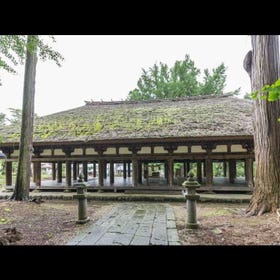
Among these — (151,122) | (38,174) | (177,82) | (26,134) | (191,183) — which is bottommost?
(38,174)

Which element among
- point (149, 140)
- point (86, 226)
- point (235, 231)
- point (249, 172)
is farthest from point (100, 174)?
point (235, 231)

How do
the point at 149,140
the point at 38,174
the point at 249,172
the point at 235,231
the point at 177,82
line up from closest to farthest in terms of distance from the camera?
1. the point at 235,231
2. the point at 149,140
3. the point at 249,172
4. the point at 38,174
5. the point at 177,82

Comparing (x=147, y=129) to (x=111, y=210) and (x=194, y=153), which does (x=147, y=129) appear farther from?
(x=111, y=210)

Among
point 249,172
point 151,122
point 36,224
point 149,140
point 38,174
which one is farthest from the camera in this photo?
point 38,174

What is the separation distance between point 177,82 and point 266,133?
17226 mm

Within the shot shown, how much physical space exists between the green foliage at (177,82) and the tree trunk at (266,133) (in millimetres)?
15834

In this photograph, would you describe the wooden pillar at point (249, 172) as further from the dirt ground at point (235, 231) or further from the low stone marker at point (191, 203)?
the low stone marker at point (191, 203)

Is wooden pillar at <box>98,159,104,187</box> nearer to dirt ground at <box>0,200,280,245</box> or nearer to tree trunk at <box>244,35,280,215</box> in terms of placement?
dirt ground at <box>0,200,280,245</box>

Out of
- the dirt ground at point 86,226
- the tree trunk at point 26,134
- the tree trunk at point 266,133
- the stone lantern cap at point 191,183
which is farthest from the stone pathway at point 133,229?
the tree trunk at point 26,134

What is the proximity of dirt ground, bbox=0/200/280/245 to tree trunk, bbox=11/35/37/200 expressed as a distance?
108cm

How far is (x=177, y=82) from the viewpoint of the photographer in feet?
69.7

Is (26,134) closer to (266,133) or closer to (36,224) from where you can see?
(36,224)

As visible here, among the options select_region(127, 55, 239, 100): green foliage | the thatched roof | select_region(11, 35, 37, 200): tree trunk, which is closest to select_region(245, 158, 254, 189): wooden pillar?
the thatched roof
